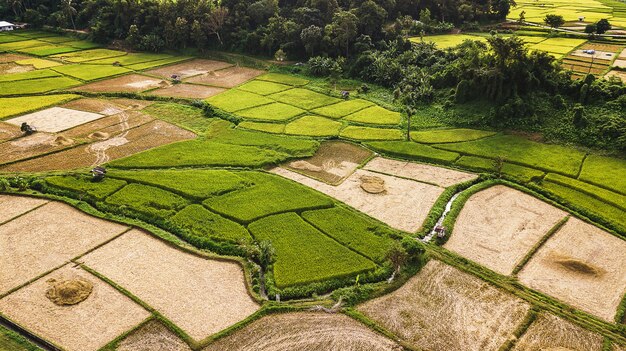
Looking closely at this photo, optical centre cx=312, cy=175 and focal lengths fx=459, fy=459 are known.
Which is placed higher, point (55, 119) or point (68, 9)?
point (68, 9)

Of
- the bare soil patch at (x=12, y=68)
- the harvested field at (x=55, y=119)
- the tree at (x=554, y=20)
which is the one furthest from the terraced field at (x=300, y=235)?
the tree at (x=554, y=20)

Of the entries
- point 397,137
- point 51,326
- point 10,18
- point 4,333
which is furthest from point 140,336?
point 10,18

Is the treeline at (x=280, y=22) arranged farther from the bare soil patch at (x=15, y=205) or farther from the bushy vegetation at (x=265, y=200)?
the bare soil patch at (x=15, y=205)

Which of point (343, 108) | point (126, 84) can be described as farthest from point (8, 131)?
point (343, 108)

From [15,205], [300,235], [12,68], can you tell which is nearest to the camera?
[300,235]

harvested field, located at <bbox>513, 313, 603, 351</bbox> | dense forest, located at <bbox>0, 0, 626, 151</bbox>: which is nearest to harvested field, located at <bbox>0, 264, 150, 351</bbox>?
harvested field, located at <bbox>513, 313, 603, 351</bbox>

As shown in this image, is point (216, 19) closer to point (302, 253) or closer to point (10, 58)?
point (10, 58)

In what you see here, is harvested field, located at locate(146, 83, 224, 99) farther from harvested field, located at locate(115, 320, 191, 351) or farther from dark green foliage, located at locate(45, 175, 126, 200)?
harvested field, located at locate(115, 320, 191, 351)
